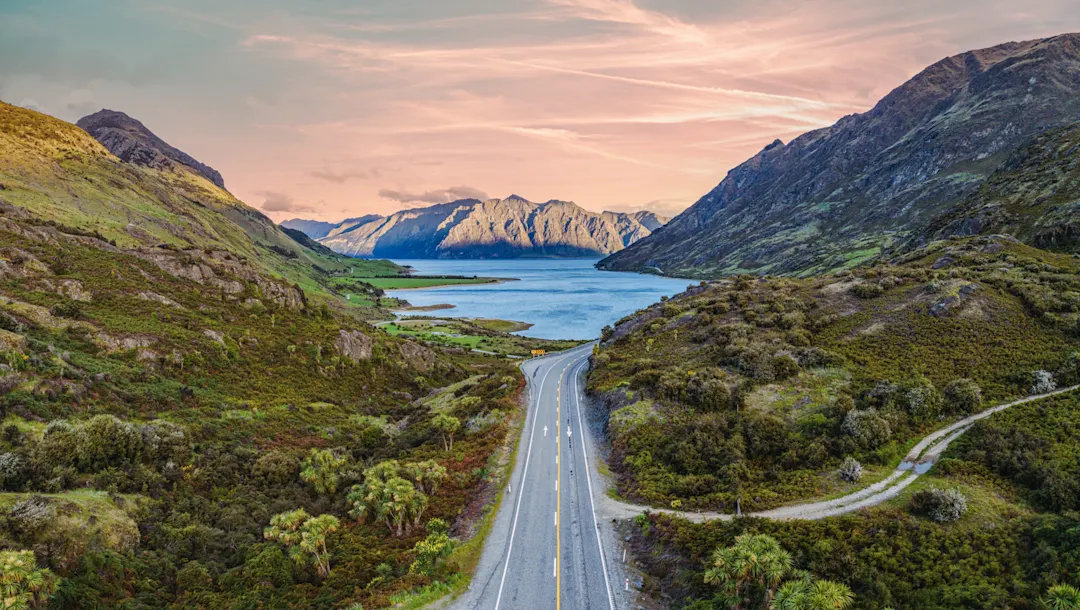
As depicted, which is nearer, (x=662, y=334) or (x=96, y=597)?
(x=96, y=597)

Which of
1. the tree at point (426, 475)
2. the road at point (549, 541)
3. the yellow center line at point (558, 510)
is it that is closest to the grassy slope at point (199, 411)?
the tree at point (426, 475)

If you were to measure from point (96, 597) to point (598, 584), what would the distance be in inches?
878

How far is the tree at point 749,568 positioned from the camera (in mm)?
18797

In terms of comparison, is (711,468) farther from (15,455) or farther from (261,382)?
(261,382)

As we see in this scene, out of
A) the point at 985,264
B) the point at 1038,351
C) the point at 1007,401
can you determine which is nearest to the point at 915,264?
the point at 985,264

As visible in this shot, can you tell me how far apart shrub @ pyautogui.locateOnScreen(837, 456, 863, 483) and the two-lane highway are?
1549cm

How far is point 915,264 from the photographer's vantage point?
75.0 meters

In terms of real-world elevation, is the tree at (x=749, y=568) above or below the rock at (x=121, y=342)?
below

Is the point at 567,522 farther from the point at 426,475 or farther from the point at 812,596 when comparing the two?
the point at 812,596

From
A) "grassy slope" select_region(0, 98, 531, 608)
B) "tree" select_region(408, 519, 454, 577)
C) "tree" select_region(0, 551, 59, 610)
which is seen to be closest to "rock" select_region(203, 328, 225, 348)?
"grassy slope" select_region(0, 98, 531, 608)

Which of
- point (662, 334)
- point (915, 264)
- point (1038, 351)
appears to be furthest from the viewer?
point (915, 264)

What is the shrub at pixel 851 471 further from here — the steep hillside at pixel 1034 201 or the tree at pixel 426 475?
the steep hillside at pixel 1034 201

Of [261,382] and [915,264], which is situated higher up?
[915,264]

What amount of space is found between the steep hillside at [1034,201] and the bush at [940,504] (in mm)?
83678
